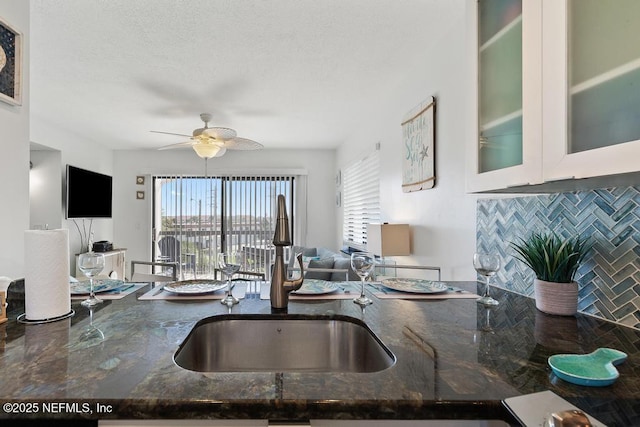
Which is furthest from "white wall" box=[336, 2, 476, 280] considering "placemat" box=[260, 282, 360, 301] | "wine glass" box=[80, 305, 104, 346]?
"wine glass" box=[80, 305, 104, 346]

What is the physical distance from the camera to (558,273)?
3.68 feet

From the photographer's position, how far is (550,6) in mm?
866

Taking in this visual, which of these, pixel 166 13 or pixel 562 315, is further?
pixel 166 13

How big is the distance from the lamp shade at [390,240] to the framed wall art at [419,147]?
34cm

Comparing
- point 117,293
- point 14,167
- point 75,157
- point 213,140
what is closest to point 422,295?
point 117,293

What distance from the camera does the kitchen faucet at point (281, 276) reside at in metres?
1.15

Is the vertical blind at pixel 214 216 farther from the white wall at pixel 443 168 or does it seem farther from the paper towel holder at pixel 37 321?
the paper towel holder at pixel 37 321

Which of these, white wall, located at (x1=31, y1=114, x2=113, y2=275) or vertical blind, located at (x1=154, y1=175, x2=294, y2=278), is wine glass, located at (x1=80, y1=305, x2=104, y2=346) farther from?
vertical blind, located at (x1=154, y1=175, x2=294, y2=278)

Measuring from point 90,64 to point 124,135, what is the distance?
240 cm

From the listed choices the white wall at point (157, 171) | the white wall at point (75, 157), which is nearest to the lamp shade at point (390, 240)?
the white wall at point (157, 171)

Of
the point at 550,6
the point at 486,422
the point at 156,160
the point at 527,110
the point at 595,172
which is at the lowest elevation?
the point at 486,422

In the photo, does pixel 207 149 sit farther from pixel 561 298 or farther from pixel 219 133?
pixel 561 298

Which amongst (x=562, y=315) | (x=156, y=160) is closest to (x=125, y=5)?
(x=562, y=315)

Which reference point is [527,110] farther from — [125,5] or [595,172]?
[125,5]
